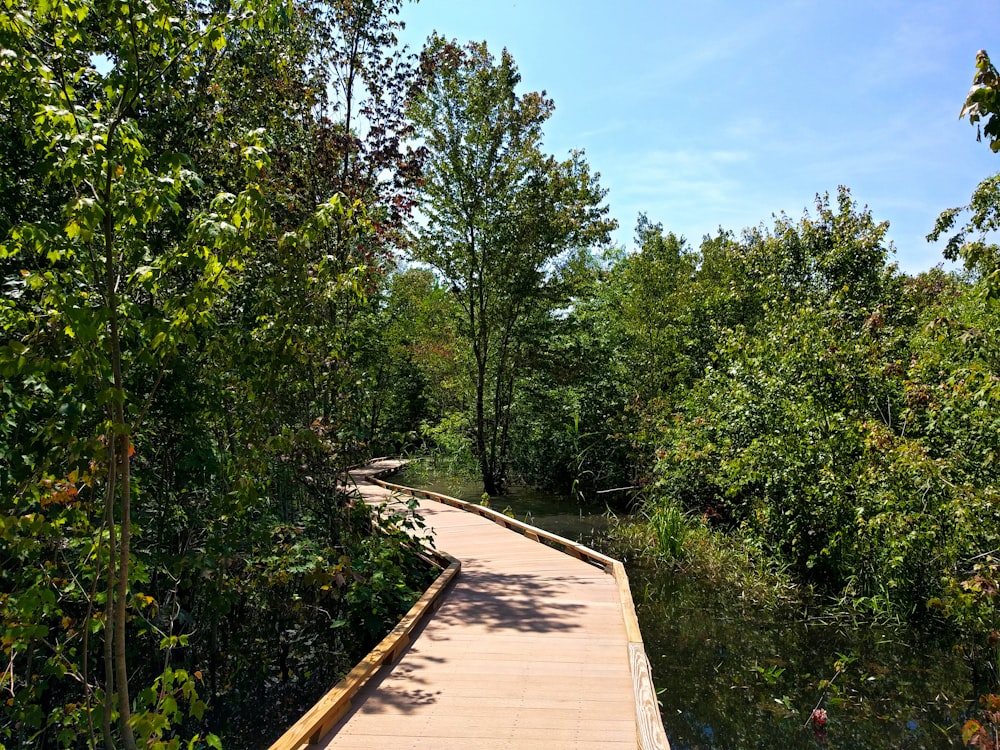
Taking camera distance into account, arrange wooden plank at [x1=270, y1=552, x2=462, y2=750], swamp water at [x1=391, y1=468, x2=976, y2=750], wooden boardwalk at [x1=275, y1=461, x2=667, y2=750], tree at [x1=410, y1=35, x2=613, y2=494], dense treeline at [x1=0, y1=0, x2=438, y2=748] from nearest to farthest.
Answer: dense treeline at [x1=0, y1=0, x2=438, y2=748] < wooden plank at [x1=270, y1=552, x2=462, y2=750] < wooden boardwalk at [x1=275, y1=461, x2=667, y2=750] < swamp water at [x1=391, y1=468, x2=976, y2=750] < tree at [x1=410, y1=35, x2=613, y2=494]

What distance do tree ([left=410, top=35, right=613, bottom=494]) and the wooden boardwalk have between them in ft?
33.9

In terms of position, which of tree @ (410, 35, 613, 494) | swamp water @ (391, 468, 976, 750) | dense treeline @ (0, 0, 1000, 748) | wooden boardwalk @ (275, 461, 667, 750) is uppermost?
tree @ (410, 35, 613, 494)

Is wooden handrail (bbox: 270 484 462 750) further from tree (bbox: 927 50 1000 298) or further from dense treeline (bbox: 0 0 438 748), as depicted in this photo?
tree (bbox: 927 50 1000 298)

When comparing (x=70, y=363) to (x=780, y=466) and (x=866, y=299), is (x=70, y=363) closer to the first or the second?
(x=780, y=466)

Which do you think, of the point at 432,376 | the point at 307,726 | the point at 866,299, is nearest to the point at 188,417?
the point at 307,726

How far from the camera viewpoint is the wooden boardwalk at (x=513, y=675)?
12.0ft

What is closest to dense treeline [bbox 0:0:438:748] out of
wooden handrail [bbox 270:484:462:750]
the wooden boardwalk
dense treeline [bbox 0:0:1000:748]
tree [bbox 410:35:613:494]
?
dense treeline [bbox 0:0:1000:748]

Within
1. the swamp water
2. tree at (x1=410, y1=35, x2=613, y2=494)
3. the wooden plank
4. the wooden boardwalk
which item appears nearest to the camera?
the wooden plank

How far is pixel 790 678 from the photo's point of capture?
19.7 feet

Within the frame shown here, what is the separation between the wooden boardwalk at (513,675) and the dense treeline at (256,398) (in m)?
0.91

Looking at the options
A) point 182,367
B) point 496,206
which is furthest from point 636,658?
point 496,206

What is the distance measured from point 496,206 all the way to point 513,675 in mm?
13355

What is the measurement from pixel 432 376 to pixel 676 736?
64.6ft

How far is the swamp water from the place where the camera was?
16.8 ft
